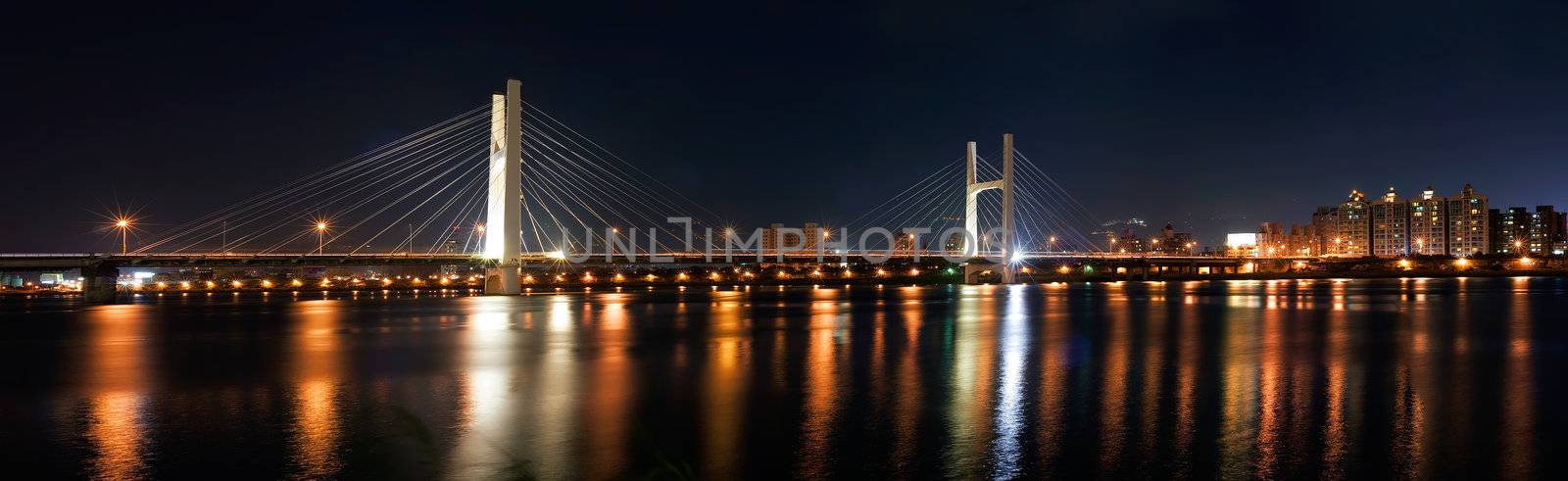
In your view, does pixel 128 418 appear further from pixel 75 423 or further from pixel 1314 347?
pixel 1314 347

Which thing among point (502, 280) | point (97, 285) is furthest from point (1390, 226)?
point (97, 285)

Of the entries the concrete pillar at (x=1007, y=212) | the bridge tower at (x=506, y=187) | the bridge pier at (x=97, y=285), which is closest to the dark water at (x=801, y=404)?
the bridge tower at (x=506, y=187)

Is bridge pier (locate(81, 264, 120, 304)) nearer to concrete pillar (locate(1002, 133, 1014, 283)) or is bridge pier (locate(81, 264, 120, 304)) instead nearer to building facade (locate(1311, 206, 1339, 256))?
concrete pillar (locate(1002, 133, 1014, 283))

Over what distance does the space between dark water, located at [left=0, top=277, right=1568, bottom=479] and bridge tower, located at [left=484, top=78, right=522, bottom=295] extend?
2217 cm

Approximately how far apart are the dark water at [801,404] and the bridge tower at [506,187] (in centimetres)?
2217

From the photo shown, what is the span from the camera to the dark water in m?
7.94

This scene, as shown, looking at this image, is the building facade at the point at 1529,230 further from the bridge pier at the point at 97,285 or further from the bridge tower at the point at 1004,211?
the bridge pier at the point at 97,285

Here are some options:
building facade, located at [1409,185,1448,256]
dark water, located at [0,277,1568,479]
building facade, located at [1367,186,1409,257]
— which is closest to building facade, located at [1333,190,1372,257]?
building facade, located at [1367,186,1409,257]

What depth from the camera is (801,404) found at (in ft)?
36.2

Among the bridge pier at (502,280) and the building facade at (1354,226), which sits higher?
the building facade at (1354,226)

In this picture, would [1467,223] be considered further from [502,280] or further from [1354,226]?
[502,280]

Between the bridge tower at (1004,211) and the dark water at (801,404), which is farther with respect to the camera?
the bridge tower at (1004,211)

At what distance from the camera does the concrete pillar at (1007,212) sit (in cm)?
6938

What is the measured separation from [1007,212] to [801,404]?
6037 centimetres
